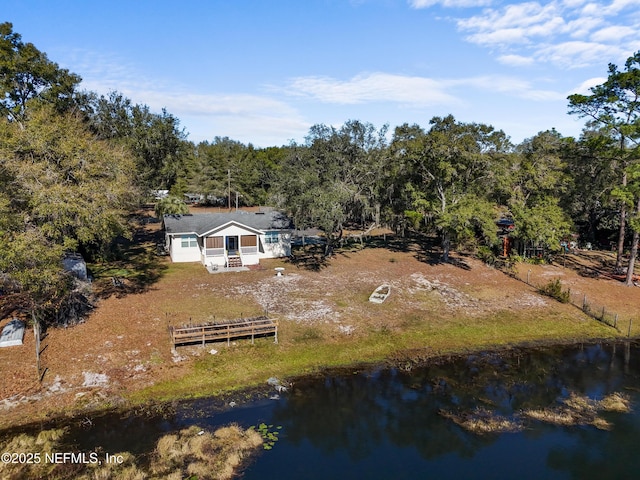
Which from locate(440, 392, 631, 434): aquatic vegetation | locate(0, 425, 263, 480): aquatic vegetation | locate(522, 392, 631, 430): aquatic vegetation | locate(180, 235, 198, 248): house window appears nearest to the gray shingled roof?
locate(180, 235, 198, 248): house window

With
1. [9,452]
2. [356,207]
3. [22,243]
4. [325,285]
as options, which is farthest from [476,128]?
[9,452]

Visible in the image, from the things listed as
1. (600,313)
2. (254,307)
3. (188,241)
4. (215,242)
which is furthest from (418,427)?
(188,241)

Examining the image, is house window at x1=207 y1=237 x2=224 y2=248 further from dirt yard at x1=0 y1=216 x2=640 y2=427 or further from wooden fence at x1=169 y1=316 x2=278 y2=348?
wooden fence at x1=169 y1=316 x2=278 y2=348

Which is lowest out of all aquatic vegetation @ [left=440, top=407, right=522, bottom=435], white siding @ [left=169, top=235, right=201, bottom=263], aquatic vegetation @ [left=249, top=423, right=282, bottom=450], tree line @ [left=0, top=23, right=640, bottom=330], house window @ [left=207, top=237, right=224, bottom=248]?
aquatic vegetation @ [left=440, top=407, right=522, bottom=435]

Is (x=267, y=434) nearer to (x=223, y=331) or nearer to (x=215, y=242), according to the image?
(x=223, y=331)

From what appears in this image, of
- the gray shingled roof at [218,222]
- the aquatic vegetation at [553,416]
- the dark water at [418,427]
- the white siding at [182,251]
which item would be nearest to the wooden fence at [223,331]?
the dark water at [418,427]

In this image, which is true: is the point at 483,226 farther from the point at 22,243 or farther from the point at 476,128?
the point at 22,243

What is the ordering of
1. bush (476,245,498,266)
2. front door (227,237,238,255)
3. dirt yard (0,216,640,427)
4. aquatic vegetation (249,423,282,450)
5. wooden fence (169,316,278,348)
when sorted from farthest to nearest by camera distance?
bush (476,245,498,266)
front door (227,237,238,255)
wooden fence (169,316,278,348)
dirt yard (0,216,640,427)
aquatic vegetation (249,423,282,450)
